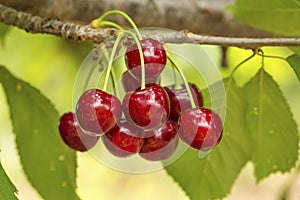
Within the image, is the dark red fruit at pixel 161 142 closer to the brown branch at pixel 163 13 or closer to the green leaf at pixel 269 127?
the green leaf at pixel 269 127

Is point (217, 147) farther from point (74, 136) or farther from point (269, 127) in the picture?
point (74, 136)

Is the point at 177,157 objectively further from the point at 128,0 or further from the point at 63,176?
the point at 128,0

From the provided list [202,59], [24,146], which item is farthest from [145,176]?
[24,146]

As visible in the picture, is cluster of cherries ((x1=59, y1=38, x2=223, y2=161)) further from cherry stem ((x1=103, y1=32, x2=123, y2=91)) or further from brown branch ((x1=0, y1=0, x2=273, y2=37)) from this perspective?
brown branch ((x1=0, y1=0, x2=273, y2=37))

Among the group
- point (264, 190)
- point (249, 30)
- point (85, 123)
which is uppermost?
point (264, 190)

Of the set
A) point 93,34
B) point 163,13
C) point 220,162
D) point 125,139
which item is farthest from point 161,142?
point 163,13

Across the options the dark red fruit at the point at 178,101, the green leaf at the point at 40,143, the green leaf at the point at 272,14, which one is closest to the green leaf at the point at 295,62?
the green leaf at the point at 272,14
